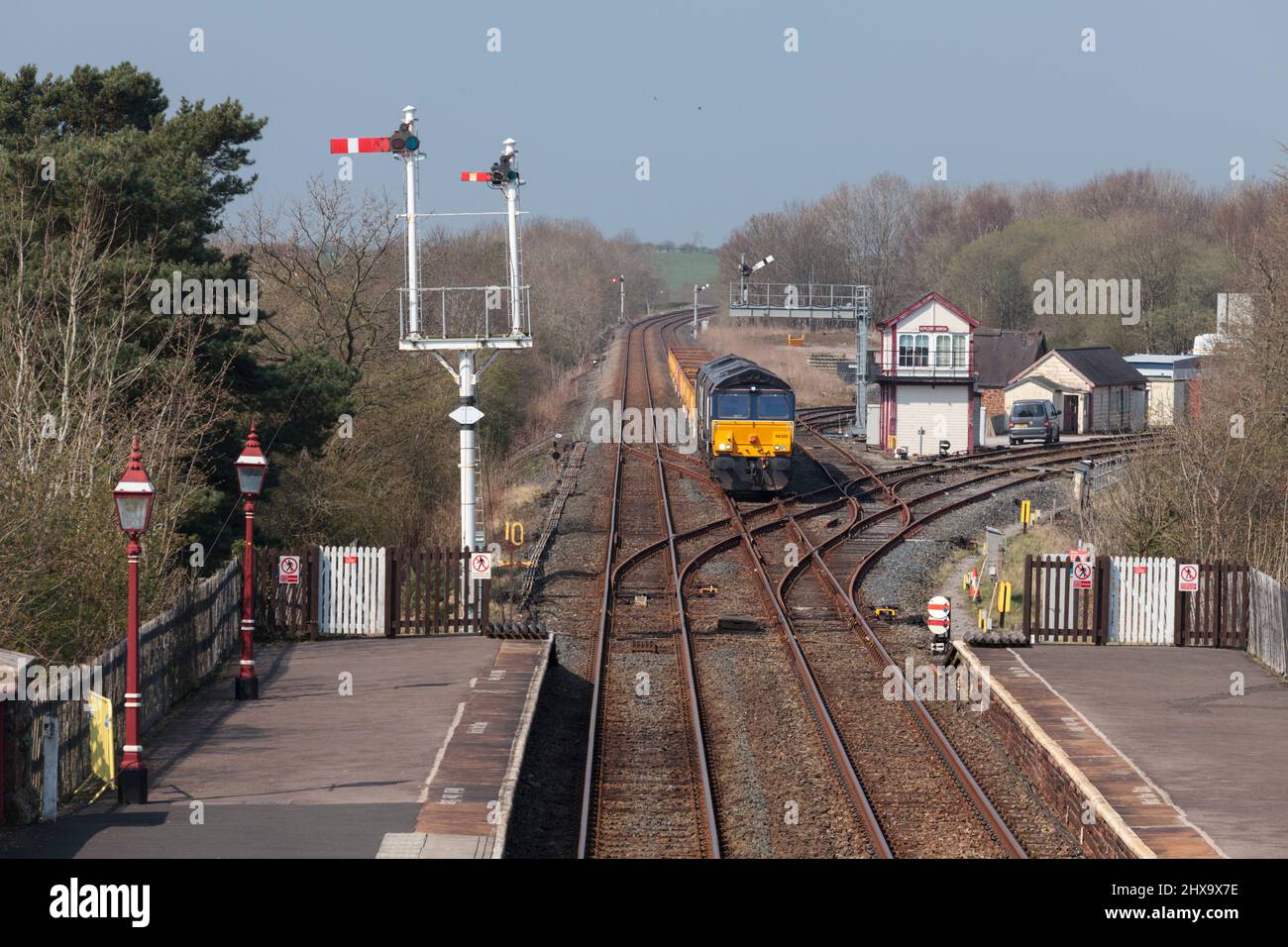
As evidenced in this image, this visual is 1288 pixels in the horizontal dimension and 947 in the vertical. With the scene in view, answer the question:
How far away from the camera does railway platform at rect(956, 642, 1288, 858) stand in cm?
1093

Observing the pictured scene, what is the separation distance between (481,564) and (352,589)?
5.93ft

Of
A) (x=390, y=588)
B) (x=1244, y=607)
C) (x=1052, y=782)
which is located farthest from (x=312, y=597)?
(x=1244, y=607)

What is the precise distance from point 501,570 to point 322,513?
461 cm

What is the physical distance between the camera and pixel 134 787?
443 inches

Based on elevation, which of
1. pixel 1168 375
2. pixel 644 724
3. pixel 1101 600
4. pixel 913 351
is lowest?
pixel 644 724

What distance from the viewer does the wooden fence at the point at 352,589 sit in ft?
61.9

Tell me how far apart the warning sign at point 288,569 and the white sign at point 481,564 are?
2.25 m

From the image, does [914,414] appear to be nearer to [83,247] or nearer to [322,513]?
[322,513]

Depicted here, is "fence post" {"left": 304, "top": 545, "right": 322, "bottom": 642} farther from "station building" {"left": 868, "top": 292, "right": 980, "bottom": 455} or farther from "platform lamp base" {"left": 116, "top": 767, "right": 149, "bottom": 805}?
"station building" {"left": 868, "top": 292, "right": 980, "bottom": 455}

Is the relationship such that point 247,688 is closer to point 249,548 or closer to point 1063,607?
point 249,548

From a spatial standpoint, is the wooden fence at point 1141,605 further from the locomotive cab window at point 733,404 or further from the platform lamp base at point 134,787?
the locomotive cab window at point 733,404

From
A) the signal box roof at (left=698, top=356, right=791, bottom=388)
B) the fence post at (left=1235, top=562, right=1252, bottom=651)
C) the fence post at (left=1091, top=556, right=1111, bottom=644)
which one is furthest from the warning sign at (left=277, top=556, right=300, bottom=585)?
the signal box roof at (left=698, top=356, right=791, bottom=388)

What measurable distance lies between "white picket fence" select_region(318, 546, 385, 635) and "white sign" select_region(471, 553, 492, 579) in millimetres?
1202

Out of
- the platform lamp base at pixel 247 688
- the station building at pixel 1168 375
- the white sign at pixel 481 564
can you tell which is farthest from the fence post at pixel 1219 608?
the station building at pixel 1168 375
